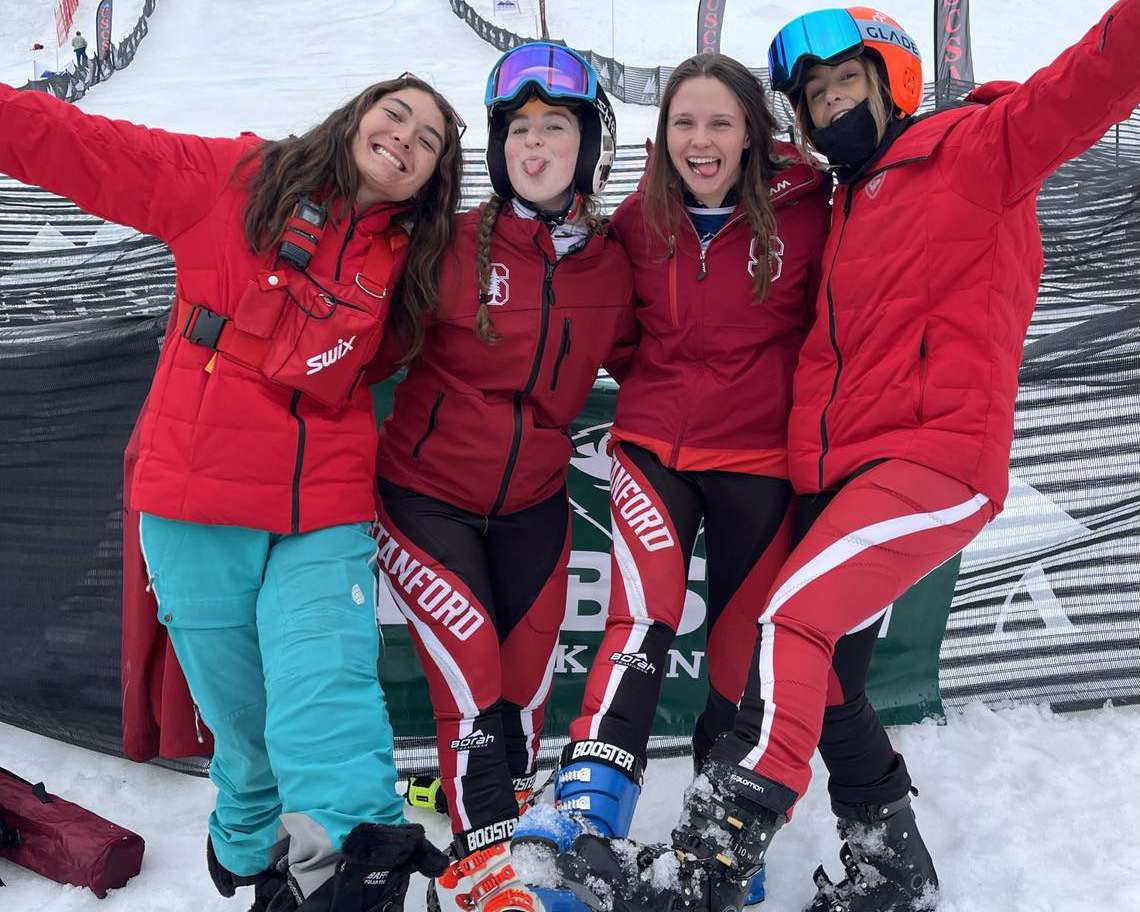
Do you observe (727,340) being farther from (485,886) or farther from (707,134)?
(485,886)

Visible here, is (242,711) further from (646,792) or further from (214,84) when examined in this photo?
(214,84)

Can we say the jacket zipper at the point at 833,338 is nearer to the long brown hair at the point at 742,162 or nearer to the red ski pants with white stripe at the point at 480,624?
the long brown hair at the point at 742,162

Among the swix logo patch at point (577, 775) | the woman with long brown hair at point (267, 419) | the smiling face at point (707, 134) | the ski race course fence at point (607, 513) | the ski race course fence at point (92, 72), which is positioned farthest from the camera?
the ski race course fence at point (92, 72)

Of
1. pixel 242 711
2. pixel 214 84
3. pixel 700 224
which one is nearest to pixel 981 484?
pixel 700 224

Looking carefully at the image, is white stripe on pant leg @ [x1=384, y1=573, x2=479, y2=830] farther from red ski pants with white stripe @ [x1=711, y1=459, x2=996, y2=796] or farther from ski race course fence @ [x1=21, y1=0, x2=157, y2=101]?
ski race course fence @ [x1=21, y1=0, x2=157, y2=101]


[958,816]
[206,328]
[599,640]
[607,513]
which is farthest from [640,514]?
[958,816]

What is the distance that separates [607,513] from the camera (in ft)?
12.2

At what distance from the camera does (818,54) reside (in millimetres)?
2740

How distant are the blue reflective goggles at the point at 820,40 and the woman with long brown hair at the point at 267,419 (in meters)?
0.98

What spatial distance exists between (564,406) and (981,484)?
1.17 metres

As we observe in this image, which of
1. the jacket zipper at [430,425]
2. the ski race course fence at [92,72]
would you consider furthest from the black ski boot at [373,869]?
the ski race course fence at [92,72]

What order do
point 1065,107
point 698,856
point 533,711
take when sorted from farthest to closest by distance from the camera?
point 533,711 → point 1065,107 → point 698,856

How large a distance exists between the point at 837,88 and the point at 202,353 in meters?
1.87

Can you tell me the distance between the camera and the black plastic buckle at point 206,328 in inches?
105
